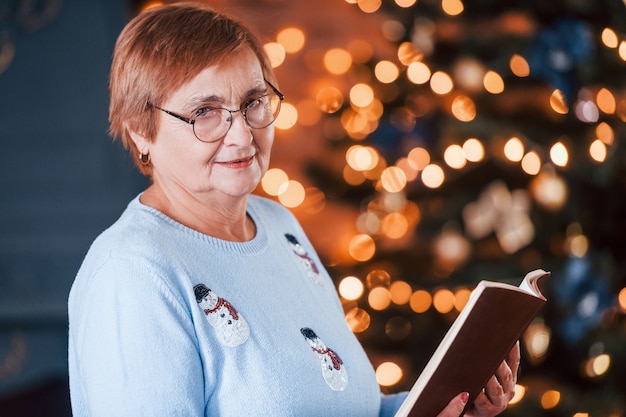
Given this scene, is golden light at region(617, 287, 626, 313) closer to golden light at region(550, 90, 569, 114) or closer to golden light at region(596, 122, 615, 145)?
golden light at region(596, 122, 615, 145)

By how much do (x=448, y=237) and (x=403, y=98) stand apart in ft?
1.70

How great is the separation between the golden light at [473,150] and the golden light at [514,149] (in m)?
0.08

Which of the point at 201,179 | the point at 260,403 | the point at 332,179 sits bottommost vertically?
the point at 260,403

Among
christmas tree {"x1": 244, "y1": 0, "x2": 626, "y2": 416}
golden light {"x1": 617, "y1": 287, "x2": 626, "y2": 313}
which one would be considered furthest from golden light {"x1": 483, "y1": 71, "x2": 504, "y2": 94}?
golden light {"x1": 617, "y1": 287, "x2": 626, "y2": 313}

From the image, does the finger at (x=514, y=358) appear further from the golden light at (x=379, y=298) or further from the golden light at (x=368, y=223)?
the golden light at (x=368, y=223)

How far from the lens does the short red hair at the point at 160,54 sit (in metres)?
1.25

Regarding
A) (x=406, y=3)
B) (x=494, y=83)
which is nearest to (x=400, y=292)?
(x=494, y=83)

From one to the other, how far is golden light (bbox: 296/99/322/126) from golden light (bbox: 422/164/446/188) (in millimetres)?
1116

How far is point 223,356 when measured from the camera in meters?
1.20

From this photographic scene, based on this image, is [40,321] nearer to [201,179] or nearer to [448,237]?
[448,237]

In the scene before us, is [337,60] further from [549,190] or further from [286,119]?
[549,190]

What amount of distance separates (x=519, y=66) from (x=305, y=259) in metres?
1.38

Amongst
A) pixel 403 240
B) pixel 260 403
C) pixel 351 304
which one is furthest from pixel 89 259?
pixel 403 240

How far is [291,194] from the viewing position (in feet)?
11.2
